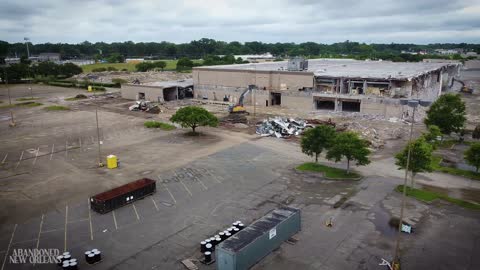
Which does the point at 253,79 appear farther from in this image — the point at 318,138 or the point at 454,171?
the point at 454,171

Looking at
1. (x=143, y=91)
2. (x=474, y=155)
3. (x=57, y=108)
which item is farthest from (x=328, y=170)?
(x=57, y=108)

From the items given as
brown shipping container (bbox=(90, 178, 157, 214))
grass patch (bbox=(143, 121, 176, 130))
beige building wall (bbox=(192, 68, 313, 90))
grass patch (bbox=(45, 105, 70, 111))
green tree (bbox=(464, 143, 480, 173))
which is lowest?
brown shipping container (bbox=(90, 178, 157, 214))

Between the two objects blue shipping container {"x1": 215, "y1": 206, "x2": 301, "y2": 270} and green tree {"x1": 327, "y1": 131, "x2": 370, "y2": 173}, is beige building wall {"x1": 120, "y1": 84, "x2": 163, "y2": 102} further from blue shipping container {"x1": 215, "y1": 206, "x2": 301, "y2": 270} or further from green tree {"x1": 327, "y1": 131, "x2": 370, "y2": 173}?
blue shipping container {"x1": 215, "y1": 206, "x2": 301, "y2": 270}

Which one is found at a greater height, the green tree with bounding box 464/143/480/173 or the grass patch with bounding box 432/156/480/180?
the green tree with bounding box 464/143/480/173

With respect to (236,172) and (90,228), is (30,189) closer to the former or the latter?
(90,228)

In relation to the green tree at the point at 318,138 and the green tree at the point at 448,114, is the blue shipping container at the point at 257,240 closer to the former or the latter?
the green tree at the point at 318,138

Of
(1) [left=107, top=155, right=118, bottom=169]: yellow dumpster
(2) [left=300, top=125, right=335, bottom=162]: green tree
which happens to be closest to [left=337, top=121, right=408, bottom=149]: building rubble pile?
(2) [left=300, top=125, right=335, bottom=162]: green tree

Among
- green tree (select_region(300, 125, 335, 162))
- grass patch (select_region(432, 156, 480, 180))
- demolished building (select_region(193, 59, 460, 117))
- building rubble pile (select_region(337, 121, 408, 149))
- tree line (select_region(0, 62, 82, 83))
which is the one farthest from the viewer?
tree line (select_region(0, 62, 82, 83))

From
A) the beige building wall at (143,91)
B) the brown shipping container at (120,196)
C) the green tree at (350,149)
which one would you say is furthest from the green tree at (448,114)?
the beige building wall at (143,91)
